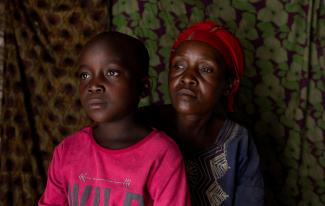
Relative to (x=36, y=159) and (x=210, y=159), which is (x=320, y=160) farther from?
(x=36, y=159)

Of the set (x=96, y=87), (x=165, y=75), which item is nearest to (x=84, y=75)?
(x=96, y=87)

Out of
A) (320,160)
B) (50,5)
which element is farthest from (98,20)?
(320,160)

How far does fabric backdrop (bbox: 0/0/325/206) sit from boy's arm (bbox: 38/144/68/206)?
0.94 meters

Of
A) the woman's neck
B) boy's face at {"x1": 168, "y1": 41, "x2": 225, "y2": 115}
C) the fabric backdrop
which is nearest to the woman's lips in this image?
boy's face at {"x1": 168, "y1": 41, "x2": 225, "y2": 115}

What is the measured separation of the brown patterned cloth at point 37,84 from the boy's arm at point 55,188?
37.1 inches

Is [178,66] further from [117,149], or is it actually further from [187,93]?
[117,149]

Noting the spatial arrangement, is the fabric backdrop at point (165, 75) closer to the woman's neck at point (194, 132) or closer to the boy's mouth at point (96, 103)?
the woman's neck at point (194, 132)

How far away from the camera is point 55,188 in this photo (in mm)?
1101

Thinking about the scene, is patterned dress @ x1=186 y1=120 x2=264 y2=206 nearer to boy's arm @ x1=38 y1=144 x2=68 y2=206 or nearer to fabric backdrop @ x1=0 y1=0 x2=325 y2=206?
boy's arm @ x1=38 y1=144 x2=68 y2=206

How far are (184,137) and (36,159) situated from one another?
0.99 metres

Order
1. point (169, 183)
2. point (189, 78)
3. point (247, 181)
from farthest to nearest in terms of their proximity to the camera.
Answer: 1. point (247, 181)
2. point (189, 78)
3. point (169, 183)

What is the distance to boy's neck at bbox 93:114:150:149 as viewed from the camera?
1050 mm

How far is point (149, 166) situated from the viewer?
0.98 metres

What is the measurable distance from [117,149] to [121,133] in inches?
2.3
